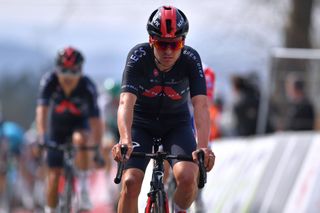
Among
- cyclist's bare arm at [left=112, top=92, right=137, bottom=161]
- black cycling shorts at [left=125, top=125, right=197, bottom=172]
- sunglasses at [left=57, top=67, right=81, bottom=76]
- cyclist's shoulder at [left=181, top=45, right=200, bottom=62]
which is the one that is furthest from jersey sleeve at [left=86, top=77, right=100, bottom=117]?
cyclist's bare arm at [left=112, top=92, right=137, bottom=161]

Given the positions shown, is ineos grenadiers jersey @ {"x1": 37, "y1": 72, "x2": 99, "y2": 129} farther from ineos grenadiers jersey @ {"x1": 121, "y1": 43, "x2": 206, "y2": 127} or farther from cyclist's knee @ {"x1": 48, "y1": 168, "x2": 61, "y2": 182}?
ineos grenadiers jersey @ {"x1": 121, "y1": 43, "x2": 206, "y2": 127}

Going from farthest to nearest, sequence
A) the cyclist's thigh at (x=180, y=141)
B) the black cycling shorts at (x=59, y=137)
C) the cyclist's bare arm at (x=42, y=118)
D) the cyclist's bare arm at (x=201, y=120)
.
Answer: the black cycling shorts at (x=59, y=137), the cyclist's bare arm at (x=42, y=118), the cyclist's thigh at (x=180, y=141), the cyclist's bare arm at (x=201, y=120)

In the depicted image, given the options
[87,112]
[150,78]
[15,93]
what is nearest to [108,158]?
[87,112]

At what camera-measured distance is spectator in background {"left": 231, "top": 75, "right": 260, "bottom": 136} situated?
1806 centimetres

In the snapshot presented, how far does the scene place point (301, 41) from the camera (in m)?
23.2

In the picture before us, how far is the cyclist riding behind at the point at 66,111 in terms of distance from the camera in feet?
44.2

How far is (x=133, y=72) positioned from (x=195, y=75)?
22.6 inches

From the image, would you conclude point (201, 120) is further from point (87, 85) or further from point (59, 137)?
point (59, 137)

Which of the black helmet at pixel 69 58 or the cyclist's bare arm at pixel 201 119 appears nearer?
the cyclist's bare arm at pixel 201 119

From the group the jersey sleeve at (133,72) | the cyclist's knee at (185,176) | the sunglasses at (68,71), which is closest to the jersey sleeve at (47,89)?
the sunglasses at (68,71)

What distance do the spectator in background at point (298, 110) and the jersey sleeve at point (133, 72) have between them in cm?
683

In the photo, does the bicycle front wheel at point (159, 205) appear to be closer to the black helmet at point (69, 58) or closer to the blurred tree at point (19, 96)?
the black helmet at point (69, 58)

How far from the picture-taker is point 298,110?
16531mm

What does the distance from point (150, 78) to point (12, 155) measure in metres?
10.3
